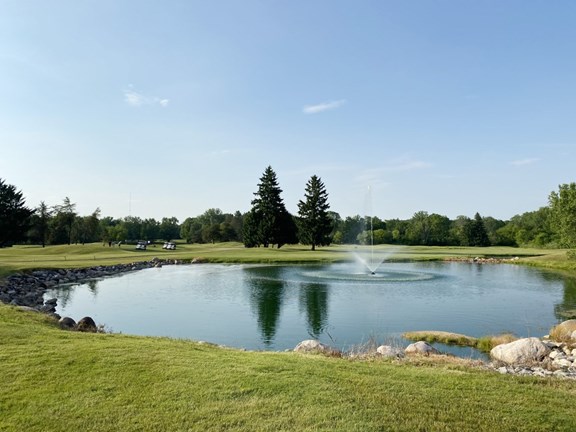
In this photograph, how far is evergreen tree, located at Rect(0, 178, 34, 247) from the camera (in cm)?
4881

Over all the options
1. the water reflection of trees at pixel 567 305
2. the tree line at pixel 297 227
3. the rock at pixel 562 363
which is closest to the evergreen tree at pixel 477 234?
the tree line at pixel 297 227

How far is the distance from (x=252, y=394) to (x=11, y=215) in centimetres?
5299

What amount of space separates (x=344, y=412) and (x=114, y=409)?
2860mm

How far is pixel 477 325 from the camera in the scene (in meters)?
16.6

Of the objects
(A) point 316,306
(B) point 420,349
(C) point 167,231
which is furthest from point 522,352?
(C) point 167,231

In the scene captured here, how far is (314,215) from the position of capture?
64.5m

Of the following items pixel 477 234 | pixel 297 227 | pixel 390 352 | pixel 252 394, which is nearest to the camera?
pixel 252 394

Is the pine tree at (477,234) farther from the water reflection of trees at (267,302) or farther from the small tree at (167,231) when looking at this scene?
the small tree at (167,231)

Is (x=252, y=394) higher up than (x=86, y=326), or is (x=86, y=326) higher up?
(x=252, y=394)

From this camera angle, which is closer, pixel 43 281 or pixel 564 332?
pixel 564 332

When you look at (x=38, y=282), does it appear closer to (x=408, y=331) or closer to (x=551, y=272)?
(x=408, y=331)

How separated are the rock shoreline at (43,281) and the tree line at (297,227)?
19.7m

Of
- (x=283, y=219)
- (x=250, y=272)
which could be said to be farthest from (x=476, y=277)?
(x=283, y=219)

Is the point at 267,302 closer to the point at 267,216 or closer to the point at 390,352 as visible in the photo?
the point at 390,352
